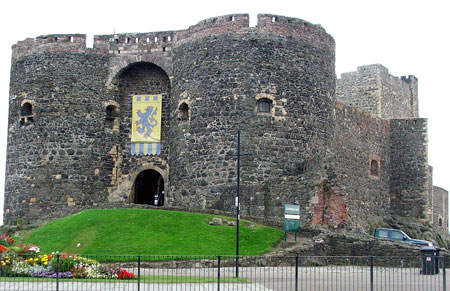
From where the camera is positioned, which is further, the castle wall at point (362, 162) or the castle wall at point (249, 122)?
the castle wall at point (362, 162)

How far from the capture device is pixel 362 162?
41.9 meters

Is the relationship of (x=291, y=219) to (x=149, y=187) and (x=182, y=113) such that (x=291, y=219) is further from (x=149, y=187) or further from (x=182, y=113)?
(x=149, y=187)

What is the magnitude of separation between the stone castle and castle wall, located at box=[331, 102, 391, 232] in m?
0.12

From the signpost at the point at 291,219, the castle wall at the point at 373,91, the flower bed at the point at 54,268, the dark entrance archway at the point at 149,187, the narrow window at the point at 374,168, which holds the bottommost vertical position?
the flower bed at the point at 54,268

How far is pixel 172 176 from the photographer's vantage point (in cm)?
3616

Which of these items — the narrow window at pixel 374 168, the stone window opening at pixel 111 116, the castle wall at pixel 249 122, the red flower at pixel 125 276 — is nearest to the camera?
the red flower at pixel 125 276

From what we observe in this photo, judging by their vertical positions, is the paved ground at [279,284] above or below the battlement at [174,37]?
below

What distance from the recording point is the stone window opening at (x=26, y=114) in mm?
37531

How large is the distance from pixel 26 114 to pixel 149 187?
7253 millimetres

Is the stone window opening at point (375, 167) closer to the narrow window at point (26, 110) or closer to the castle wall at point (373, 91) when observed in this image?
the castle wall at point (373, 91)

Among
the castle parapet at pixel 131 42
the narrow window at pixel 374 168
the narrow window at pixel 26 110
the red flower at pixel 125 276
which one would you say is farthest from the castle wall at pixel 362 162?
the red flower at pixel 125 276

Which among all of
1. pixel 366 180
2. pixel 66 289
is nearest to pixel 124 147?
pixel 366 180

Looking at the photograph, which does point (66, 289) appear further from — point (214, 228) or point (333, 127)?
point (333, 127)

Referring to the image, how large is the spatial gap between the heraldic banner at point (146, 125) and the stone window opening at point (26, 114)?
507cm
